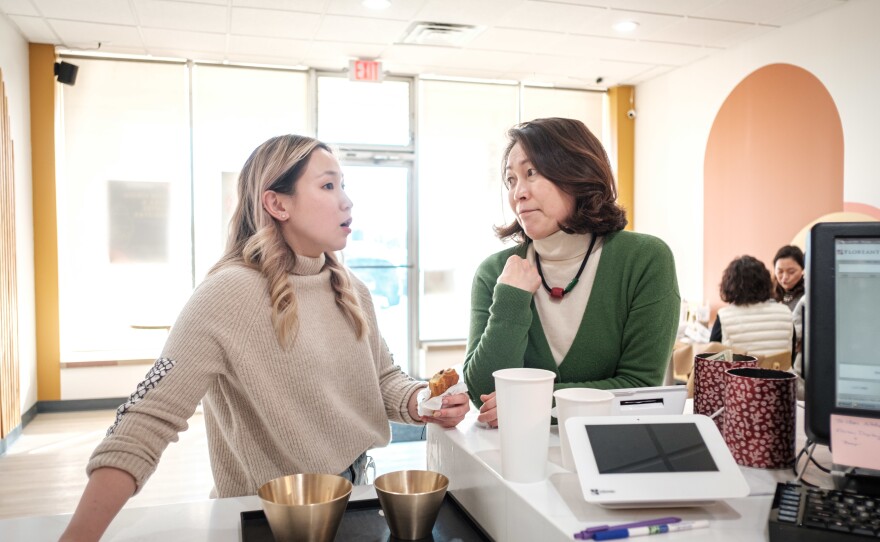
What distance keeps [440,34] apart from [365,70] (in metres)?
0.94

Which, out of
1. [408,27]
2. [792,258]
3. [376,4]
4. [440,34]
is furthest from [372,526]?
[440,34]

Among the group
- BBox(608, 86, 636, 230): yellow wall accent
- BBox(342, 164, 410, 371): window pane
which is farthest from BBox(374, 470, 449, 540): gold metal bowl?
BBox(608, 86, 636, 230): yellow wall accent

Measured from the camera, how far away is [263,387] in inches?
53.3

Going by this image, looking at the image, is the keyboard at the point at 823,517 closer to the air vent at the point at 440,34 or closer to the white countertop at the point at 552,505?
the white countertop at the point at 552,505

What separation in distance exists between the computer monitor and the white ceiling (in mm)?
3799

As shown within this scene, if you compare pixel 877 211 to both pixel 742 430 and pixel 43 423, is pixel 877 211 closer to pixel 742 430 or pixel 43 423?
pixel 742 430

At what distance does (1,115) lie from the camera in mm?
4414

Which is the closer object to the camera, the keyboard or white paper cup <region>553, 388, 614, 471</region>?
the keyboard

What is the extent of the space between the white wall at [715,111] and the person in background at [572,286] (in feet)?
11.3

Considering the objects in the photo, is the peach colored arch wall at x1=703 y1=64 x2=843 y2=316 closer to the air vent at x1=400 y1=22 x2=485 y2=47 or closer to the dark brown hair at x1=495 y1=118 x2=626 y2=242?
the air vent at x1=400 y1=22 x2=485 y2=47

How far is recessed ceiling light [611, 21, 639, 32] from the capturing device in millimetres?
4711

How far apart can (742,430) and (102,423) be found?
506 cm

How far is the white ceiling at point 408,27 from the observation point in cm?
434

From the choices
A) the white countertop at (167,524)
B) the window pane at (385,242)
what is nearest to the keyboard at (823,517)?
the white countertop at (167,524)
